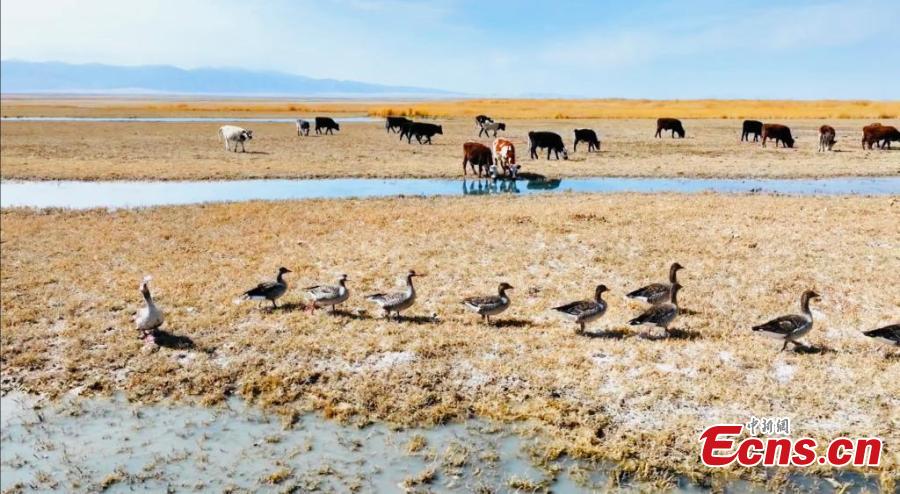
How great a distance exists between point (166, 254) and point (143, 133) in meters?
37.2

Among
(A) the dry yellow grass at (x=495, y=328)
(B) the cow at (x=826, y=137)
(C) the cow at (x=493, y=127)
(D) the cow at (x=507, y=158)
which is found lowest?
(A) the dry yellow grass at (x=495, y=328)

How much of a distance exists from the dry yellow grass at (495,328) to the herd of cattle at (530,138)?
9.66 meters

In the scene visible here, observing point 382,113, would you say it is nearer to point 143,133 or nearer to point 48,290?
point 143,133

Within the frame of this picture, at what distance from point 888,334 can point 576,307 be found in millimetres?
4147

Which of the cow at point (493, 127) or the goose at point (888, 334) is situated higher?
the cow at point (493, 127)

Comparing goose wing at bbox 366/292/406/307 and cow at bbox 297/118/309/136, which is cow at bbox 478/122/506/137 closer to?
cow at bbox 297/118/309/136

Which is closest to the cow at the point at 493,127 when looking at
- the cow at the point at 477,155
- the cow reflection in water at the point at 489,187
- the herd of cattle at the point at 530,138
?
the herd of cattle at the point at 530,138

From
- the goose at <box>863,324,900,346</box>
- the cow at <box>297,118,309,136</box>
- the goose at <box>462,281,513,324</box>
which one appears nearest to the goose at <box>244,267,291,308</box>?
the goose at <box>462,281,513,324</box>

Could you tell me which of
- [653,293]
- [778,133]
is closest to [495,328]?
[653,293]

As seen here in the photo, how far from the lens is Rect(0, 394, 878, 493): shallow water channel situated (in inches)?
229

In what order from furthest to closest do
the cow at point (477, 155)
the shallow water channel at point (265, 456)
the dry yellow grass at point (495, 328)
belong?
the cow at point (477, 155)
the dry yellow grass at point (495, 328)
the shallow water channel at point (265, 456)

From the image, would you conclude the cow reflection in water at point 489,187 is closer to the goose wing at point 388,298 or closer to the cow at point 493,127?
the goose wing at point 388,298

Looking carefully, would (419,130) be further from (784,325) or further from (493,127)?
(784,325)

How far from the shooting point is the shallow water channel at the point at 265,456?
581cm
